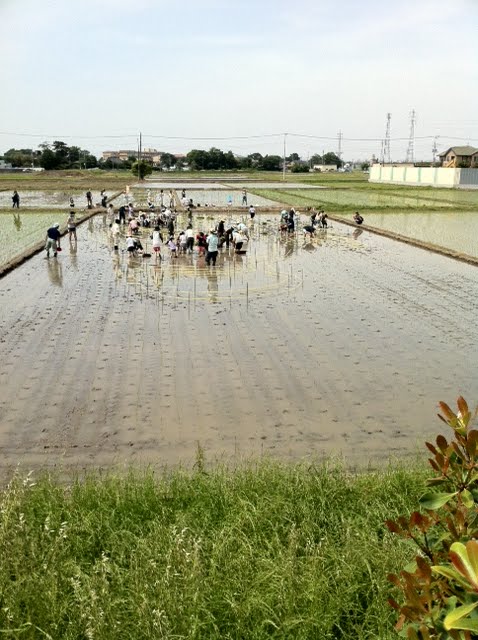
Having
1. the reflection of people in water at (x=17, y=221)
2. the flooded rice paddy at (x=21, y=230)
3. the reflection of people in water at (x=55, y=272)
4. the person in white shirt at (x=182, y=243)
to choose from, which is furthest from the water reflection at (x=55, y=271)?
the reflection of people in water at (x=17, y=221)

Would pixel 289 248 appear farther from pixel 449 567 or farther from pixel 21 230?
pixel 449 567

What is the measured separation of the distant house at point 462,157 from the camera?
75.1 metres

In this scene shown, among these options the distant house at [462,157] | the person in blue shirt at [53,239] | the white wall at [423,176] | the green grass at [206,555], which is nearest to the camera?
the green grass at [206,555]

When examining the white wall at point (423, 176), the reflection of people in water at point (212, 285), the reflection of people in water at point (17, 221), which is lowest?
the reflection of people in water at point (212, 285)

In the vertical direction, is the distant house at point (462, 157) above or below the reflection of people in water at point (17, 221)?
above

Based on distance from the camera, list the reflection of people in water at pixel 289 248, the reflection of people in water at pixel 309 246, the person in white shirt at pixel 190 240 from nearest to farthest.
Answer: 1. the person in white shirt at pixel 190 240
2. the reflection of people in water at pixel 289 248
3. the reflection of people in water at pixel 309 246

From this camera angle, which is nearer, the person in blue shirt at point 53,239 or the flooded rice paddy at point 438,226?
the person in blue shirt at point 53,239

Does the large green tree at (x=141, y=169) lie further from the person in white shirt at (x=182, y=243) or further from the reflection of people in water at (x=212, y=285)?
the reflection of people in water at (x=212, y=285)

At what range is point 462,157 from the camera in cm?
7581

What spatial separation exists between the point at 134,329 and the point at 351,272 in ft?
29.7

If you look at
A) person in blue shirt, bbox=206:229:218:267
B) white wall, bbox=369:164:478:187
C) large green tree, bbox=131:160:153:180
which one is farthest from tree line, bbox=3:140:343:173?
person in blue shirt, bbox=206:229:218:267

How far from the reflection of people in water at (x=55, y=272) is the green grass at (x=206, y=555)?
11900mm

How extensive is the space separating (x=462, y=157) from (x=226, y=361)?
73209 millimetres

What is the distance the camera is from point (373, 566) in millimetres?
4953
